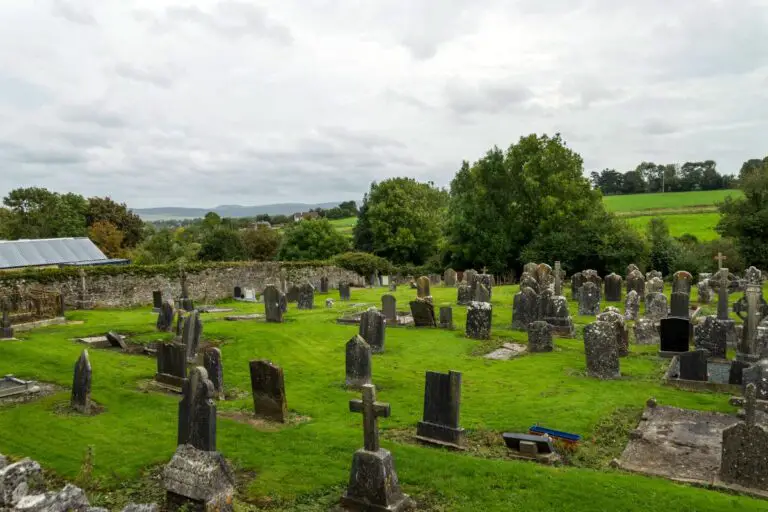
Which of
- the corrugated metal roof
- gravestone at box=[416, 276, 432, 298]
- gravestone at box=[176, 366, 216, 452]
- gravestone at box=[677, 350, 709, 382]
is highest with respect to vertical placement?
the corrugated metal roof

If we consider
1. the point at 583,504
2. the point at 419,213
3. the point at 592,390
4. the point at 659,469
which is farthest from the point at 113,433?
the point at 419,213

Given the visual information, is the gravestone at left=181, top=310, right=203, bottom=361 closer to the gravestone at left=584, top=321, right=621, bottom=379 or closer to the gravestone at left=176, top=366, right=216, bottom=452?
the gravestone at left=176, top=366, right=216, bottom=452

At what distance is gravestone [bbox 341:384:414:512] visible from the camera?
7695mm

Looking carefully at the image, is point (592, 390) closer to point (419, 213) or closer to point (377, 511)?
point (377, 511)

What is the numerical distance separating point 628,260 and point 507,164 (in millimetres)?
13583

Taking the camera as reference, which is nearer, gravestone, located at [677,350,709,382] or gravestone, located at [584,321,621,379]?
gravestone, located at [677,350,709,382]

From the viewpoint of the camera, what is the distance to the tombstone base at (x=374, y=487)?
7.68 meters

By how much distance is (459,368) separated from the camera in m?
16.0

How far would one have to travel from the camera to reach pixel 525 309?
72.0 feet

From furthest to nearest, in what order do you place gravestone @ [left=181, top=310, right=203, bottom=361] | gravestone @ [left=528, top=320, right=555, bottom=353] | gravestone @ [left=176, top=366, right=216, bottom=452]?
1. gravestone @ [left=528, top=320, right=555, bottom=353]
2. gravestone @ [left=181, top=310, right=203, bottom=361]
3. gravestone @ [left=176, top=366, right=216, bottom=452]

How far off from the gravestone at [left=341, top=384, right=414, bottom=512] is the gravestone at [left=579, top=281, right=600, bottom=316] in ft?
63.9

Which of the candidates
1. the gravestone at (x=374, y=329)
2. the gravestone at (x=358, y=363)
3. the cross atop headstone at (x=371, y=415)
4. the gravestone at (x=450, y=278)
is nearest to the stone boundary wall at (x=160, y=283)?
the gravestone at (x=450, y=278)

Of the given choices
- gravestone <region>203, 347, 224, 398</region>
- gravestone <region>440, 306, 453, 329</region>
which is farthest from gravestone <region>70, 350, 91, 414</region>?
gravestone <region>440, 306, 453, 329</region>

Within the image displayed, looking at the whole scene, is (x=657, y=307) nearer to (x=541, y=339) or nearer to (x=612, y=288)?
(x=612, y=288)
